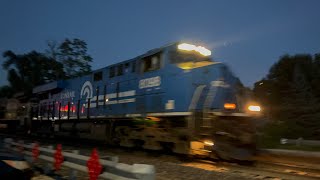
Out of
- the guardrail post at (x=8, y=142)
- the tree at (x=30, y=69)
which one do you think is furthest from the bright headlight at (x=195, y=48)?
the tree at (x=30, y=69)

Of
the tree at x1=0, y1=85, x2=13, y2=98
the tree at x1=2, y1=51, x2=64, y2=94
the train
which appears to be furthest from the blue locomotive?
the tree at x1=0, y1=85, x2=13, y2=98

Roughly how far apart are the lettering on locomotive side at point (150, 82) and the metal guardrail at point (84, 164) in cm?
471

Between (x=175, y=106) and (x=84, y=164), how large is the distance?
5677mm

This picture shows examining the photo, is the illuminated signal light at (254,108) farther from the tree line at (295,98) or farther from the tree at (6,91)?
the tree at (6,91)

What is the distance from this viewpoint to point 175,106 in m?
13.4

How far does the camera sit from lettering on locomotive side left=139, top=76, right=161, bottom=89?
46.7 feet

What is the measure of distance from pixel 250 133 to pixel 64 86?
44.6 ft

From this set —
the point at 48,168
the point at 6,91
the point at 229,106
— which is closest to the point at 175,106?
the point at 229,106

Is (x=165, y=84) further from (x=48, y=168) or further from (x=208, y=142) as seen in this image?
(x=48, y=168)

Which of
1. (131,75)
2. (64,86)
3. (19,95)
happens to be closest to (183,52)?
(131,75)

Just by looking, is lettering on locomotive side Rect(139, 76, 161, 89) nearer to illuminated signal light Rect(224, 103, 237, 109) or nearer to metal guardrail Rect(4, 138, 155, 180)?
illuminated signal light Rect(224, 103, 237, 109)

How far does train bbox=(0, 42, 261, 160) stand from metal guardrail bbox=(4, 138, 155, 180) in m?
4.23

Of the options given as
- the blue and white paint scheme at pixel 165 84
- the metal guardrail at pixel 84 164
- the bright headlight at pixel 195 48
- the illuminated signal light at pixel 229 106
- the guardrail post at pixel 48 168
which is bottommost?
the guardrail post at pixel 48 168

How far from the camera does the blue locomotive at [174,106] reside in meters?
12.3
